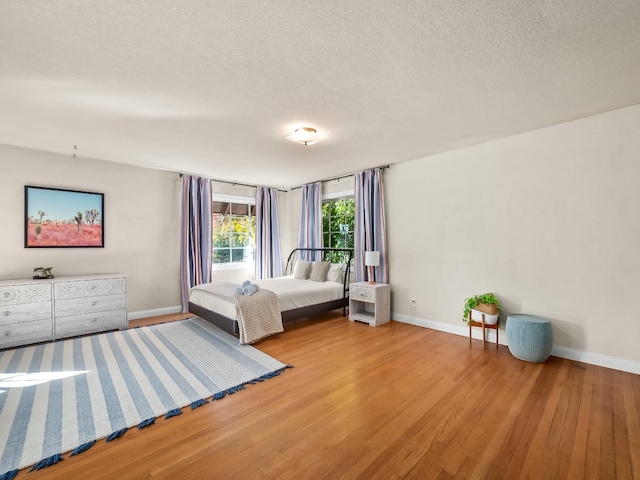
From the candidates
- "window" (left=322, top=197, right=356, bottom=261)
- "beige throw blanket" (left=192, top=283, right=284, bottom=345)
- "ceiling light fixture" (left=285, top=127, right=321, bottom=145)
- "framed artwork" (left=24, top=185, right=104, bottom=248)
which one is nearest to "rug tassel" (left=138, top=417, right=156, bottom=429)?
"beige throw blanket" (left=192, top=283, right=284, bottom=345)

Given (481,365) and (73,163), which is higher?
(73,163)

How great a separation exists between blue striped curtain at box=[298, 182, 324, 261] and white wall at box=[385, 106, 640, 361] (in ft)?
6.64

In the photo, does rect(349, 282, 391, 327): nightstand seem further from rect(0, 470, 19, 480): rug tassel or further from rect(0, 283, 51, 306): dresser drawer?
rect(0, 283, 51, 306): dresser drawer

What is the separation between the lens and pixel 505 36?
178cm

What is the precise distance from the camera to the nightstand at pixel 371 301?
435 centimetres

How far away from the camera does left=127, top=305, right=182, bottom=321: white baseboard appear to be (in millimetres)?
4645

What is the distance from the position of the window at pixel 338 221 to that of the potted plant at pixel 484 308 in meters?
2.44

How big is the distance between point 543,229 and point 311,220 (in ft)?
12.8

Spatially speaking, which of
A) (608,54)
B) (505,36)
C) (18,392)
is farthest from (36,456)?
(608,54)

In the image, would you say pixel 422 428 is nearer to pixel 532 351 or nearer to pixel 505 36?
pixel 532 351

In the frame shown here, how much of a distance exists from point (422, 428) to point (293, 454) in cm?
90

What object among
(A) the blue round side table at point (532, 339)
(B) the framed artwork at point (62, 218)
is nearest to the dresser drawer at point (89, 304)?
(B) the framed artwork at point (62, 218)

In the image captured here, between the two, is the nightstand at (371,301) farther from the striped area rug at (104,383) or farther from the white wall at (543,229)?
the striped area rug at (104,383)

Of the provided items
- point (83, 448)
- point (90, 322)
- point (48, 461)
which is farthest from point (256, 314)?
point (90, 322)
